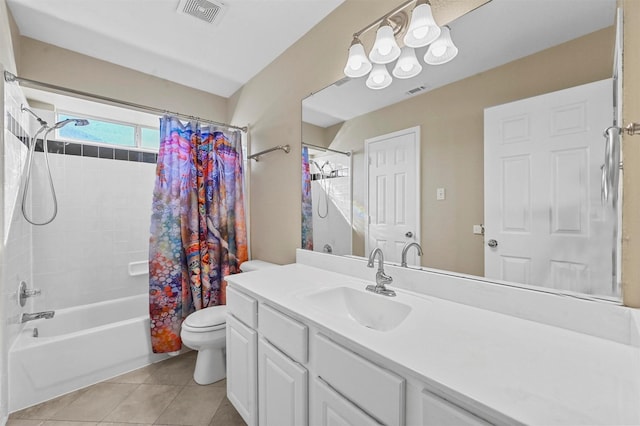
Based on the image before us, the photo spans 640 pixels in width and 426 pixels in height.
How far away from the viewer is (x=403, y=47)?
1358 millimetres

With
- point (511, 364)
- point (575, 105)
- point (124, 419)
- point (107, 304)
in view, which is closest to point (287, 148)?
point (575, 105)

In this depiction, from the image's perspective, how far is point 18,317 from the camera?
1.76 metres

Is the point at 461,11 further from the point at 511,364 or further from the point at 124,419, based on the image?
the point at 124,419

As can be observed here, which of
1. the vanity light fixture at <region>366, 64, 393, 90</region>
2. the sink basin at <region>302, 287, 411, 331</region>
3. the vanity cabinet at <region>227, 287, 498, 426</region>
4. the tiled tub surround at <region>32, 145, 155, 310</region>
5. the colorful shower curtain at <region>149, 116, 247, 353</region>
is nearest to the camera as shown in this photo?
the vanity cabinet at <region>227, 287, 498, 426</region>

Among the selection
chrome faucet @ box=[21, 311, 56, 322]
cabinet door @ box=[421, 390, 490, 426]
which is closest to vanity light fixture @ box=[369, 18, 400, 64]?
cabinet door @ box=[421, 390, 490, 426]

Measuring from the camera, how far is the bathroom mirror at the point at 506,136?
33.8 inches

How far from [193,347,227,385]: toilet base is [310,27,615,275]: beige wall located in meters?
1.61

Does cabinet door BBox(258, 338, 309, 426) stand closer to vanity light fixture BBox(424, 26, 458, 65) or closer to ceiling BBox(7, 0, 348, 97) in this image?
vanity light fixture BBox(424, 26, 458, 65)

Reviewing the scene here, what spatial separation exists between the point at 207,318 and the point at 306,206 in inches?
42.0

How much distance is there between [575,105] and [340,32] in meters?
1.32

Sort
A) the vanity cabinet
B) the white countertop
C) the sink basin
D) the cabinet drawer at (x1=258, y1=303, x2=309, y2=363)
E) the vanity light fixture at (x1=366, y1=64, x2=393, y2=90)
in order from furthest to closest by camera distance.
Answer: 1. the vanity light fixture at (x1=366, y1=64, x2=393, y2=90)
2. the sink basin
3. the cabinet drawer at (x1=258, y1=303, x2=309, y2=363)
4. the vanity cabinet
5. the white countertop

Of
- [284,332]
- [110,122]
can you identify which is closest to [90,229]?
[110,122]

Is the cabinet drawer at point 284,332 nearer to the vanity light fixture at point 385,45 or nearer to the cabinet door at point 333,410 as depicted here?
the cabinet door at point 333,410

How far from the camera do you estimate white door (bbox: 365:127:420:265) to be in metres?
1.31
